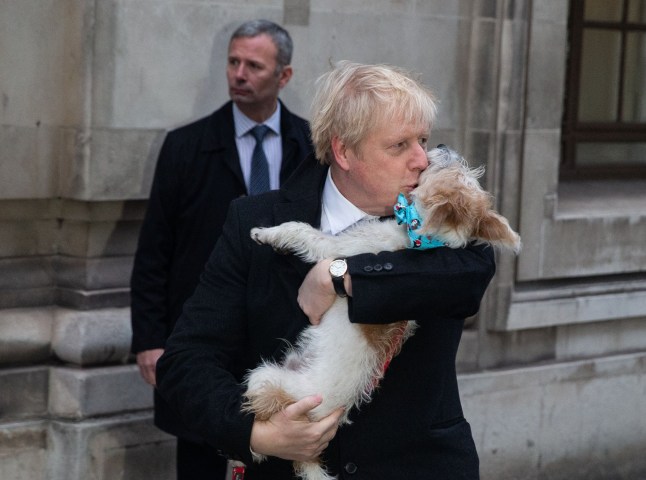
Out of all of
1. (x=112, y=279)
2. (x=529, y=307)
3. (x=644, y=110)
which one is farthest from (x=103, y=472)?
(x=644, y=110)

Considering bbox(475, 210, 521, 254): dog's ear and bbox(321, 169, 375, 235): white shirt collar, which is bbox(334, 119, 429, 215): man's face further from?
bbox(475, 210, 521, 254): dog's ear

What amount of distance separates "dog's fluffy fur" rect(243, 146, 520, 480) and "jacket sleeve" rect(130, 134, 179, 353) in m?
2.01

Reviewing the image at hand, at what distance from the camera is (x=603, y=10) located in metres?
7.42

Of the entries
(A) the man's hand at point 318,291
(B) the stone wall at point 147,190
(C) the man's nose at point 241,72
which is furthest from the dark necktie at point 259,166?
(A) the man's hand at point 318,291

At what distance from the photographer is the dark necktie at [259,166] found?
16.2 feet

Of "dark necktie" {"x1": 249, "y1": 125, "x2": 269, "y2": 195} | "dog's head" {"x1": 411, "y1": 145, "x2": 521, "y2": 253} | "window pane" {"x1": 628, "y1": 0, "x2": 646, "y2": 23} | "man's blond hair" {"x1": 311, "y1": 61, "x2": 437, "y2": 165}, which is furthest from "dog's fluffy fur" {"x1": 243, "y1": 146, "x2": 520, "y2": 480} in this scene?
"window pane" {"x1": 628, "y1": 0, "x2": 646, "y2": 23}

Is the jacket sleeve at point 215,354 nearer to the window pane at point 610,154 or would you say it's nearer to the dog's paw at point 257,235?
the dog's paw at point 257,235

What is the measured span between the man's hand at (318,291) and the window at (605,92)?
4557mm

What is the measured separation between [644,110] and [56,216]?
395 cm

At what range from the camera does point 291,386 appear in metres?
2.88

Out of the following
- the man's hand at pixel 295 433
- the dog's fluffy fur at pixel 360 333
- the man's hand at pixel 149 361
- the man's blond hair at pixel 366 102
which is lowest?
the man's hand at pixel 149 361

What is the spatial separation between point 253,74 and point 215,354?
2262 mm

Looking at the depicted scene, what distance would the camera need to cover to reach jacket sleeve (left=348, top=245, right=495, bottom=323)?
2.82m

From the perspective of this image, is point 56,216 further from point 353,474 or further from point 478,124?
point 353,474
